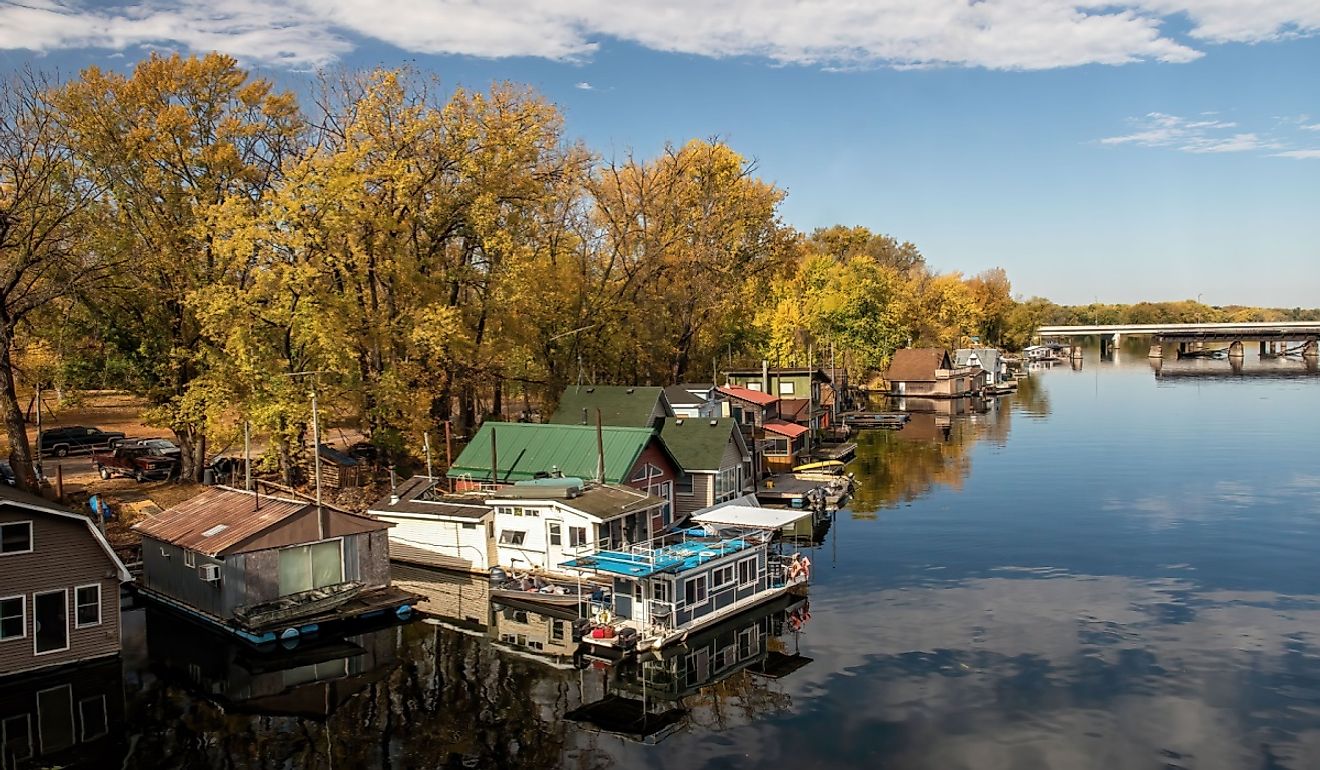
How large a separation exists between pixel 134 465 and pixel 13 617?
2642 centimetres

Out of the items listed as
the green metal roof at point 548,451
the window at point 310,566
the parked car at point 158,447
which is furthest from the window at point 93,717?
the parked car at point 158,447

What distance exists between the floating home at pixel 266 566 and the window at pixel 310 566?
0.12ft

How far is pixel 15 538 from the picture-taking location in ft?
94.0

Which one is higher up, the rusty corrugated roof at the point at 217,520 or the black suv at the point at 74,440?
the black suv at the point at 74,440

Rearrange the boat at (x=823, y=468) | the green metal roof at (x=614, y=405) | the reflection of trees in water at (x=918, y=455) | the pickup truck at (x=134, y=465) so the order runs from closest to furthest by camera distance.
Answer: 1. the pickup truck at (x=134, y=465)
2. the green metal roof at (x=614, y=405)
3. the reflection of trees in water at (x=918, y=455)
4. the boat at (x=823, y=468)

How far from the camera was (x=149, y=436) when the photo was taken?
67625 millimetres

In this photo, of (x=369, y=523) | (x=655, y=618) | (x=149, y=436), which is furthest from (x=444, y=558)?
(x=149, y=436)

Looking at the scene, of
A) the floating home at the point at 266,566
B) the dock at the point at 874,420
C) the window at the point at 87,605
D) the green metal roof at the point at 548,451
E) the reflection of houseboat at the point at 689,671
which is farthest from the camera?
the dock at the point at 874,420

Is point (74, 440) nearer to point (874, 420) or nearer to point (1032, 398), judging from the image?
point (874, 420)

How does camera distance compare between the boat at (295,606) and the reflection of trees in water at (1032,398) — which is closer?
the boat at (295,606)

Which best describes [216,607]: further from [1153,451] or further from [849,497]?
[1153,451]

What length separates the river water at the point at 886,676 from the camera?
25969 millimetres

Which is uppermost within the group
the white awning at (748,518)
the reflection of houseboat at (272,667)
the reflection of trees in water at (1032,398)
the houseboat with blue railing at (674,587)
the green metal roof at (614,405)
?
the green metal roof at (614,405)

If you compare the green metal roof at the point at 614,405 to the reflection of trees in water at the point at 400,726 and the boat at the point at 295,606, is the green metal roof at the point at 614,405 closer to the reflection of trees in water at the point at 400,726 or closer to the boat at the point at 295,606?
the boat at the point at 295,606
